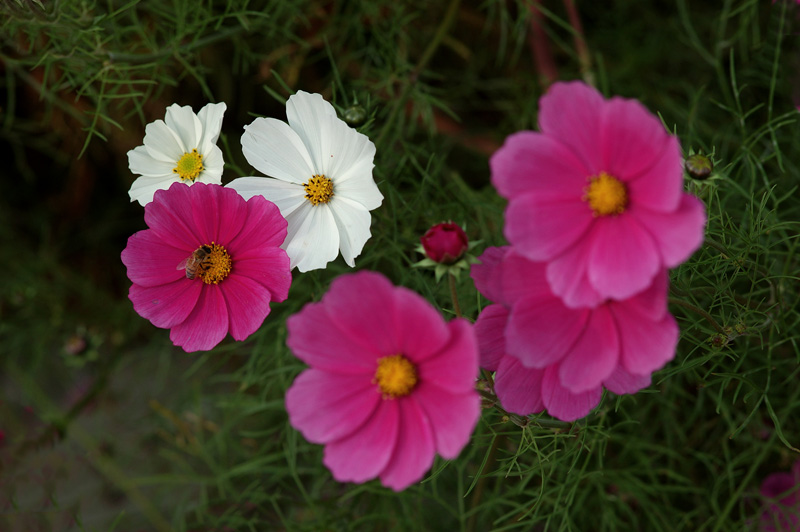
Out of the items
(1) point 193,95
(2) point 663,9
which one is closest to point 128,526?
(1) point 193,95

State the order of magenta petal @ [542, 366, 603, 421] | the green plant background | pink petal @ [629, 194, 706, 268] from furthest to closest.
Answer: the green plant background < magenta petal @ [542, 366, 603, 421] < pink petal @ [629, 194, 706, 268]

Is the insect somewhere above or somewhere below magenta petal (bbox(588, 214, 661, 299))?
below

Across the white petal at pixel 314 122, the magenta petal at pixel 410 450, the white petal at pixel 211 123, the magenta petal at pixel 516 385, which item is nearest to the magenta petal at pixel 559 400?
the magenta petal at pixel 516 385

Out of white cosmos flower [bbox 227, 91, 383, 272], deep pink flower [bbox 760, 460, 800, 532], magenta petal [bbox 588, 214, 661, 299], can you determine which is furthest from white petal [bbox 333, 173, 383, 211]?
deep pink flower [bbox 760, 460, 800, 532]

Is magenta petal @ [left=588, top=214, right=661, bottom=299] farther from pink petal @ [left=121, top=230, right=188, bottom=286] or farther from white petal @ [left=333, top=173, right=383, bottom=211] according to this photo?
pink petal @ [left=121, top=230, right=188, bottom=286]

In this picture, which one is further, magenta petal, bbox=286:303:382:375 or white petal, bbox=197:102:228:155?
white petal, bbox=197:102:228:155

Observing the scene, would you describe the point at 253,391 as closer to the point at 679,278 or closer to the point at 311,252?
the point at 311,252
